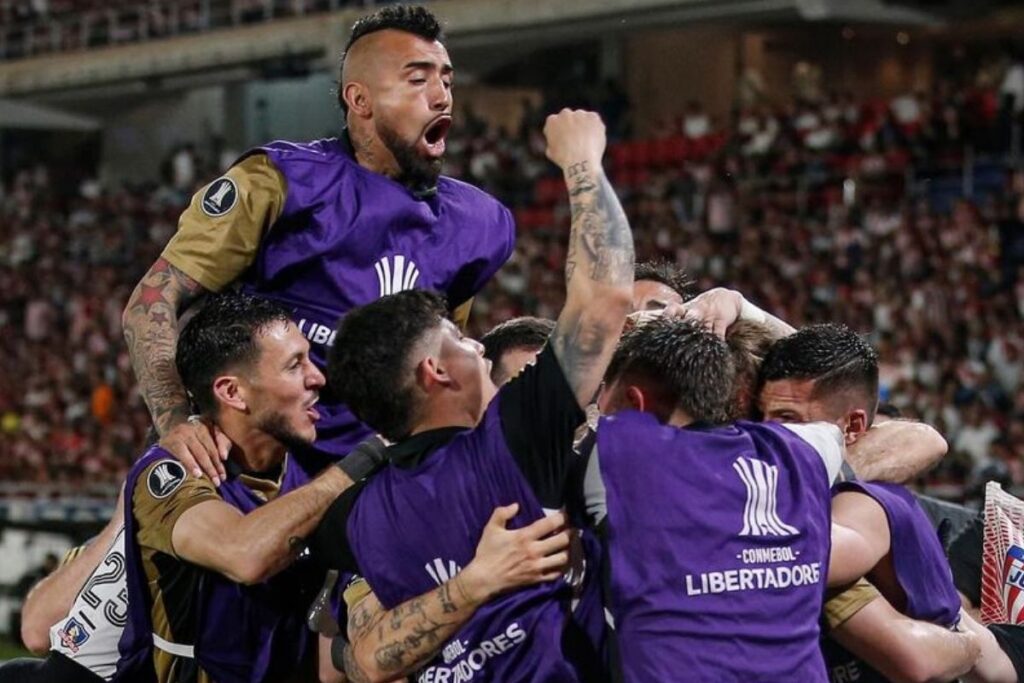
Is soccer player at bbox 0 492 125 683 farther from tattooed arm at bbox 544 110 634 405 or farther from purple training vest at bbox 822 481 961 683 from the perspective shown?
purple training vest at bbox 822 481 961 683

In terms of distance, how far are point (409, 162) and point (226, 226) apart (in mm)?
604

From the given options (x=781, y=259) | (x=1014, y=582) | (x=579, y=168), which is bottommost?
(x=781, y=259)

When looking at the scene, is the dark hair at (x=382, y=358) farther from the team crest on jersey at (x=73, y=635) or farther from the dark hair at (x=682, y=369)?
the team crest on jersey at (x=73, y=635)

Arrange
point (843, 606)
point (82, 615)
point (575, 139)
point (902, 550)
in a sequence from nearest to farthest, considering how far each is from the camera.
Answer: point (575, 139), point (843, 606), point (902, 550), point (82, 615)

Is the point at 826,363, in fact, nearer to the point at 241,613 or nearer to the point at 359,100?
the point at 359,100

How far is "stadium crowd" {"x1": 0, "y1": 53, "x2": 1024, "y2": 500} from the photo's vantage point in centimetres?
1489

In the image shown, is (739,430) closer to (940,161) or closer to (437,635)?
(437,635)

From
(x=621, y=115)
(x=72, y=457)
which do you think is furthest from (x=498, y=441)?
(x=621, y=115)

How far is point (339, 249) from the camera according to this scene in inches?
199

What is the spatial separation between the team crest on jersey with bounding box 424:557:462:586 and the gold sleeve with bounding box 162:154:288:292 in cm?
135

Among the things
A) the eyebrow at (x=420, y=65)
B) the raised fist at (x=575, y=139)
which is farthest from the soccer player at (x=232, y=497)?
the raised fist at (x=575, y=139)

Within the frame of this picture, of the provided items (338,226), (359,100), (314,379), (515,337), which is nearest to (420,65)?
(359,100)

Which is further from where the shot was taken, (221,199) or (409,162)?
(409,162)

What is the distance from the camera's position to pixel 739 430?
396 centimetres
